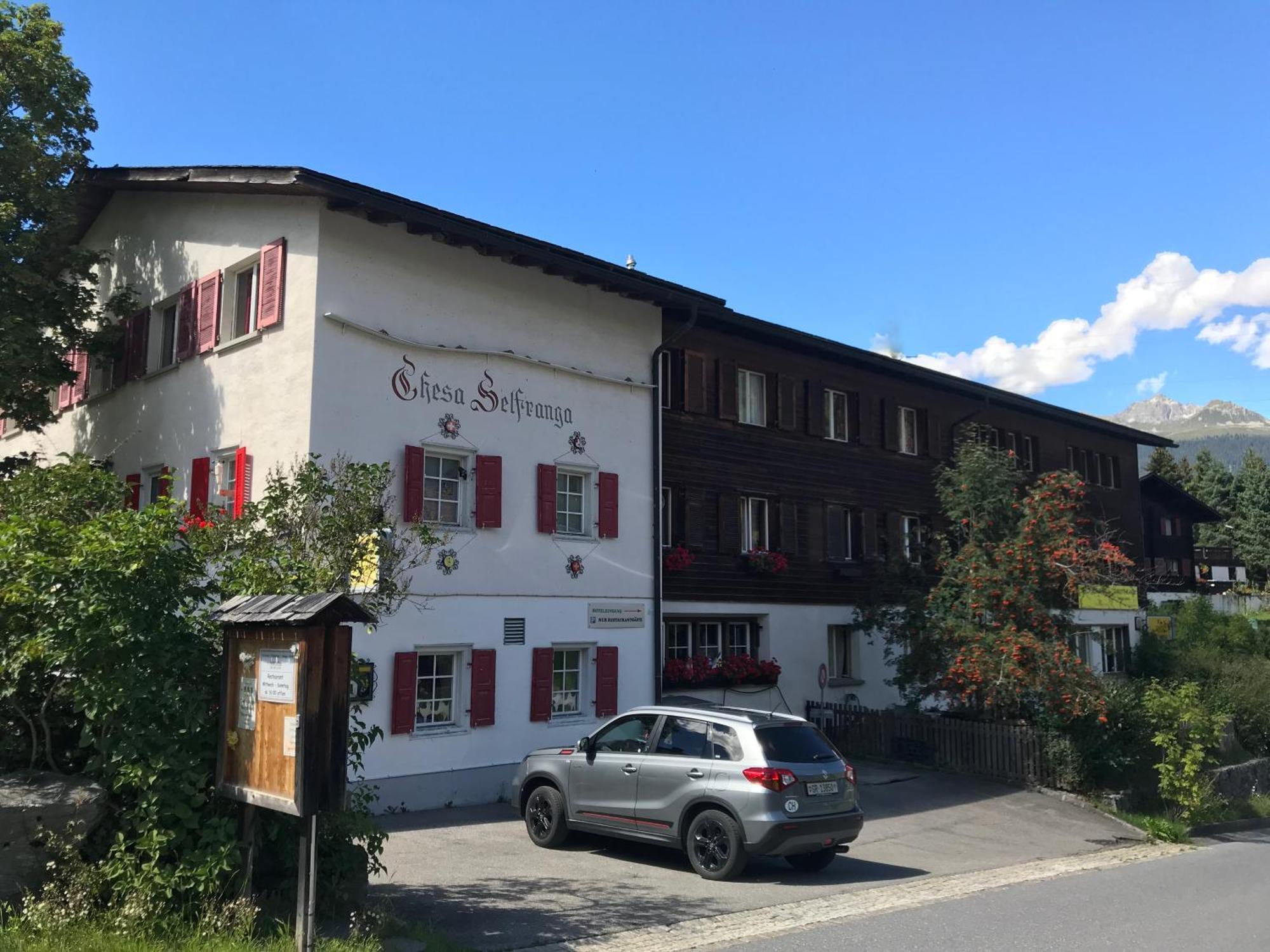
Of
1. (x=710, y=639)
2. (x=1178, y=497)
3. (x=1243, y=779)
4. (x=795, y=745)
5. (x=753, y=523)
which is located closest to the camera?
(x=795, y=745)

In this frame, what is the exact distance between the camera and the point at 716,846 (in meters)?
10.6

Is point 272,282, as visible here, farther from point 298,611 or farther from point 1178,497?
point 1178,497

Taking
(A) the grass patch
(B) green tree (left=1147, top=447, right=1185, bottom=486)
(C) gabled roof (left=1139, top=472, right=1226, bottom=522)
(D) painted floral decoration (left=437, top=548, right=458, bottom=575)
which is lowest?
(A) the grass patch

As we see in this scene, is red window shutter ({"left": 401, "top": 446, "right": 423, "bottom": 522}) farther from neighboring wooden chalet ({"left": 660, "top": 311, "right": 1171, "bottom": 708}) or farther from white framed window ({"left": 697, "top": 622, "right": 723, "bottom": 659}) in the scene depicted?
white framed window ({"left": 697, "top": 622, "right": 723, "bottom": 659})

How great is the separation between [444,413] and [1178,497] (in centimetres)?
4258

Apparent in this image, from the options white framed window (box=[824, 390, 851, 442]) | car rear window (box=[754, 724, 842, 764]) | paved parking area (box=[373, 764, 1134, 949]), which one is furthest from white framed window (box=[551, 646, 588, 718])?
white framed window (box=[824, 390, 851, 442])

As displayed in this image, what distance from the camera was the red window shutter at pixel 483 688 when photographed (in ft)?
50.8

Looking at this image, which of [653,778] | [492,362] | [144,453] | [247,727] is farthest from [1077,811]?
[144,453]

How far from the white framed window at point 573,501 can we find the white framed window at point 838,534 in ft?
24.6

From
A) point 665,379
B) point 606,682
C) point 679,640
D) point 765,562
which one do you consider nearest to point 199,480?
point 606,682

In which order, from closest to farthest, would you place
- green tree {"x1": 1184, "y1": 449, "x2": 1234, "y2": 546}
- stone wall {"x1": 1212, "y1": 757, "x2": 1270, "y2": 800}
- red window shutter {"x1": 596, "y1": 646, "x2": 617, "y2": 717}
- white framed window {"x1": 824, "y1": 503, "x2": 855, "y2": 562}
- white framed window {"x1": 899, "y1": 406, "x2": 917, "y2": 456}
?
red window shutter {"x1": 596, "y1": 646, "x2": 617, "y2": 717}
stone wall {"x1": 1212, "y1": 757, "x2": 1270, "y2": 800}
white framed window {"x1": 824, "y1": 503, "x2": 855, "y2": 562}
white framed window {"x1": 899, "y1": 406, "x2": 917, "y2": 456}
green tree {"x1": 1184, "y1": 449, "x2": 1234, "y2": 546}

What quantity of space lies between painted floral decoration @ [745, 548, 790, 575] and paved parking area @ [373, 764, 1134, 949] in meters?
5.14

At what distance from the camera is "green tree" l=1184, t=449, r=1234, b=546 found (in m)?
73.1

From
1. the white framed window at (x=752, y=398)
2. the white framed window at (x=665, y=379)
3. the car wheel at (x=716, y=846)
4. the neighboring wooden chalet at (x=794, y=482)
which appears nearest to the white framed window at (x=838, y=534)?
the neighboring wooden chalet at (x=794, y=482)
